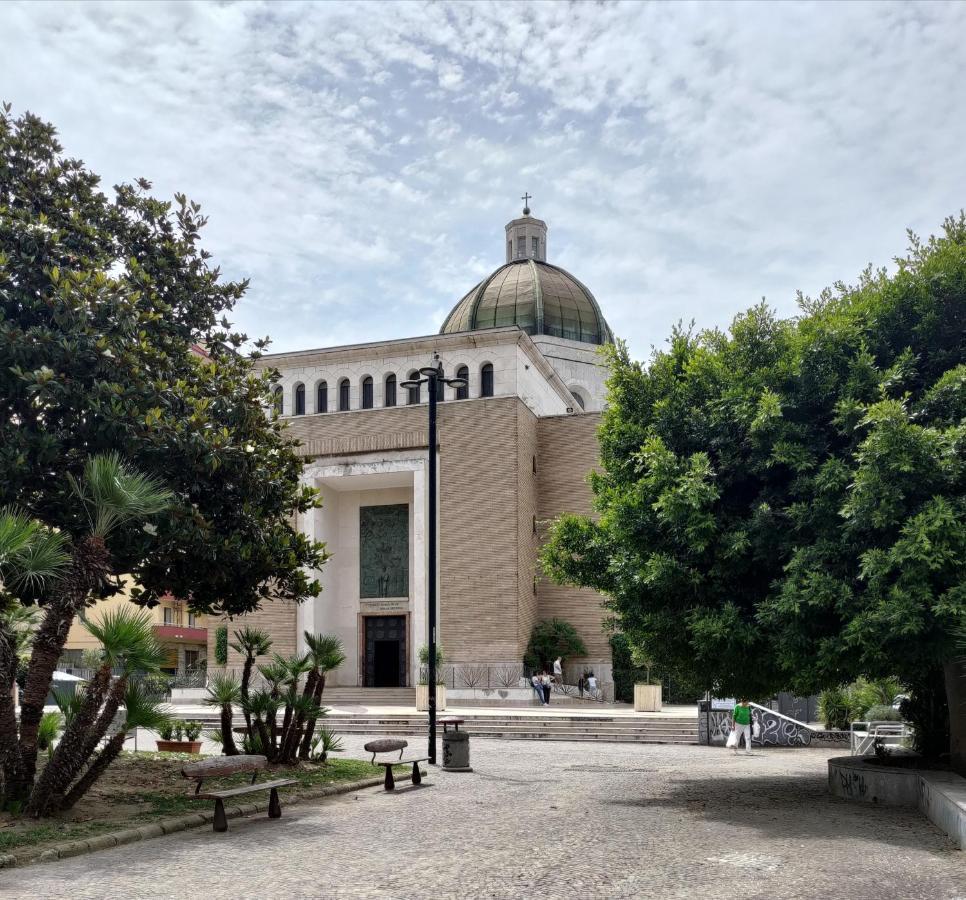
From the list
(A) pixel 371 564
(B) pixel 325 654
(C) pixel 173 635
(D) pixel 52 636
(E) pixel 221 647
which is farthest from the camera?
(C) pixel 173 635

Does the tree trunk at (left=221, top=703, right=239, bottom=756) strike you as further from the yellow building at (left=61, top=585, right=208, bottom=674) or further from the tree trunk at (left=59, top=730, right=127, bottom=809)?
the yellow building at (left=61, top=585, right=208, bottom=674)

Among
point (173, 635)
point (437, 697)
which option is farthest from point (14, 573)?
point (173, 635)

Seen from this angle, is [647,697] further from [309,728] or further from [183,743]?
[309,728]

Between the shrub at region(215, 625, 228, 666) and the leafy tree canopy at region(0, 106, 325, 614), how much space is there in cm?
2432

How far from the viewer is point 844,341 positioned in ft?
41.4

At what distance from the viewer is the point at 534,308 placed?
48.6 metres

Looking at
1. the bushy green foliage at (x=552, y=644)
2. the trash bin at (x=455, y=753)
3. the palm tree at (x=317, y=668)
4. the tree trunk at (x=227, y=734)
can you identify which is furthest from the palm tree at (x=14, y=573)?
the bushy green foliage at (x=552, y=644)

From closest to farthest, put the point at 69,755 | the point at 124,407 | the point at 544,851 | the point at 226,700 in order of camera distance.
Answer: the point at 544,851 < the point at 69,755 < the point at 124,407 < the point at 226,700

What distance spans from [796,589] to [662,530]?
6.47 ft

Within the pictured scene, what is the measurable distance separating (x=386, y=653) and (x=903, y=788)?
2827cm

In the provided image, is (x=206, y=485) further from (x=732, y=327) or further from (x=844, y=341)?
(x=844, y=341)

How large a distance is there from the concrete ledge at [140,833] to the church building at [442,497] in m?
22.1

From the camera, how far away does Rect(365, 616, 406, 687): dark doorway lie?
3878 cm

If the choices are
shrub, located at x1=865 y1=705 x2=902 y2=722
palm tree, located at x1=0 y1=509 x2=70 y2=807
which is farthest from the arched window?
palm tree, located at x1=0 y1=509 x2=70 y2=807
